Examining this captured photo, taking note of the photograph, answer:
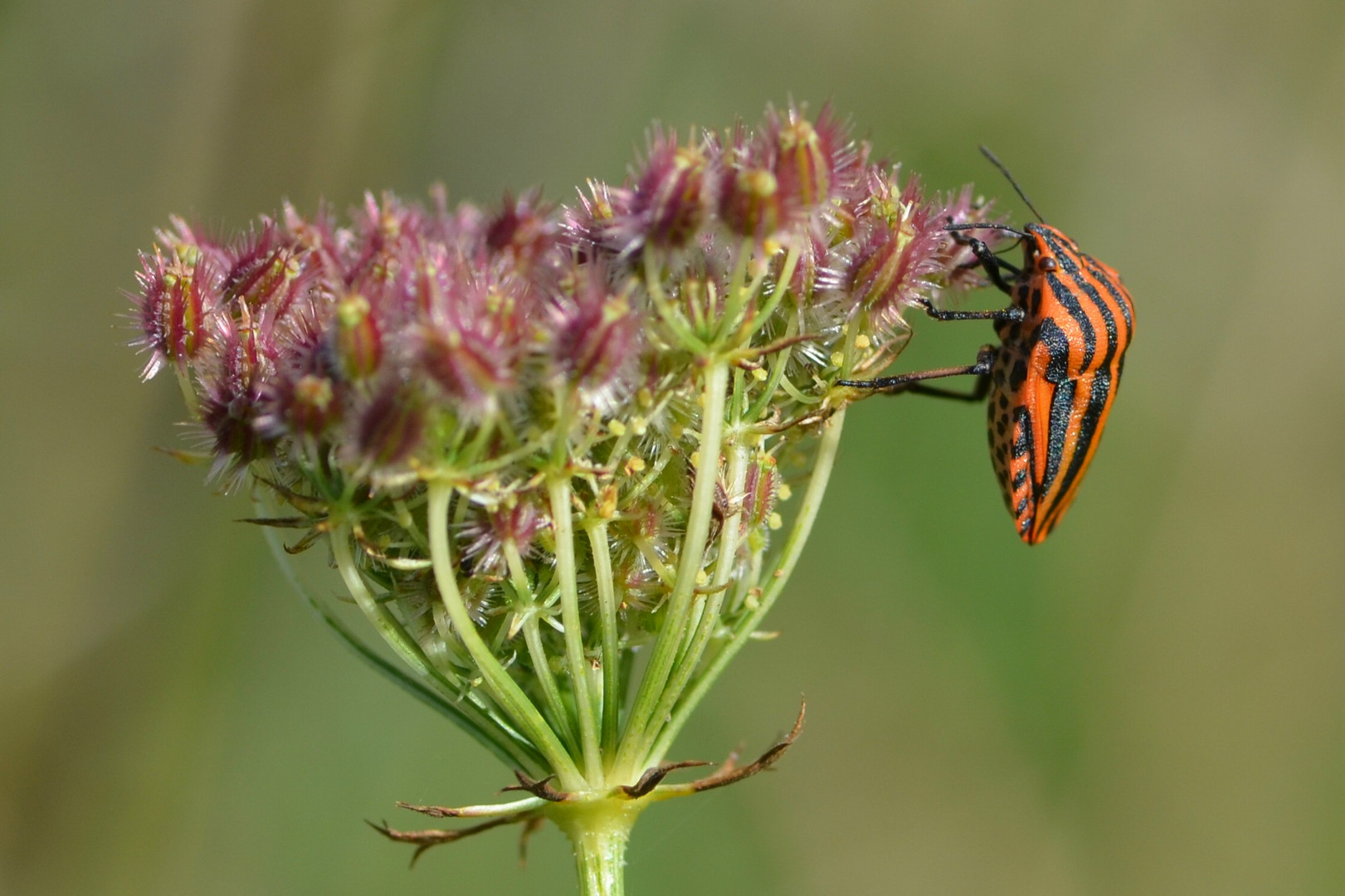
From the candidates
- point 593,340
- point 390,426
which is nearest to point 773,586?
point 593,340

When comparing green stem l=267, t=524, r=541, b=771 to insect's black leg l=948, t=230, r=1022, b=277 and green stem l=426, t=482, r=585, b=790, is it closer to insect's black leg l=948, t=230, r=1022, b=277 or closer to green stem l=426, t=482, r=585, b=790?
green stem l=426, t=482, r=585, b=790

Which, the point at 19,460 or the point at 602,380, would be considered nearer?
the point at 602,380

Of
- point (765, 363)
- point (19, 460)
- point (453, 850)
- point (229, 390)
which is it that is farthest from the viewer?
point (453, 850)

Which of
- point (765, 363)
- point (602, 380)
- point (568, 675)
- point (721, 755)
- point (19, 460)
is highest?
point (765, 363)

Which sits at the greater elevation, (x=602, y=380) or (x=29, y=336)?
(x=602, y=380)

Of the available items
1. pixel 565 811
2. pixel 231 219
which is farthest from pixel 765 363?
pixel 231 219

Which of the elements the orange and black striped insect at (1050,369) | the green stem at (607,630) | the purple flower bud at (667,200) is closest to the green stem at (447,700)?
the green stem at (607,630)

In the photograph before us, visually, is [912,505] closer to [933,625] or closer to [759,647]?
[933,625]

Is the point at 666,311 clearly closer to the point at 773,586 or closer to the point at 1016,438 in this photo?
the point at 773,586
